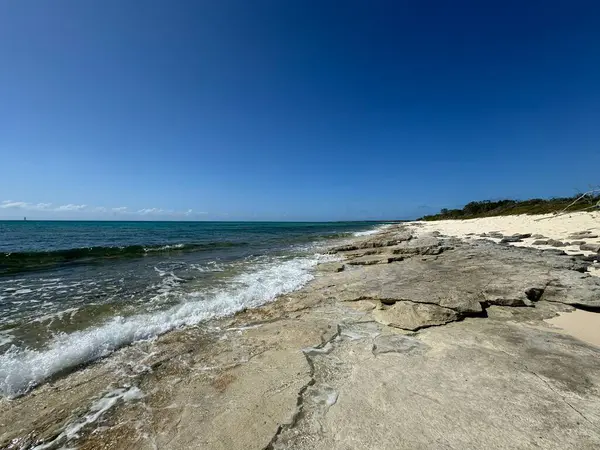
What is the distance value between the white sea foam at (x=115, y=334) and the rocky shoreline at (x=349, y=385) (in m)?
0.49

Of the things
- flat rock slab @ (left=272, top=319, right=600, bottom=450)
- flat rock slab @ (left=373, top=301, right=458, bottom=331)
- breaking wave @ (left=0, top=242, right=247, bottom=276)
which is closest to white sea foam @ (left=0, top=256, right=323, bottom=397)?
flat rock slab @ (left=373, top=301, right=458, bottom=331)

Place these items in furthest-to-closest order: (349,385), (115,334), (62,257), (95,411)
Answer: (62,257) < (115,334) < (349,385) < (95,411)

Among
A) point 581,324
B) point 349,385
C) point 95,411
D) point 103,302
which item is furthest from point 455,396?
point 103,302

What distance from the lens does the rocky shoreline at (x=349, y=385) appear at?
9.36 feet

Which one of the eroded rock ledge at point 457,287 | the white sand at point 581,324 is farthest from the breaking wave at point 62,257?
the white sand at point 581,324

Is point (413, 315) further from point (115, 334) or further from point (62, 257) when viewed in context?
point (62, 257)

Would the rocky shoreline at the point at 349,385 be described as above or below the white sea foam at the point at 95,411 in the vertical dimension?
above

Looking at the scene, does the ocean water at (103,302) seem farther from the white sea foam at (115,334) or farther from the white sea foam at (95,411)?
the white sea foam at (95,411)

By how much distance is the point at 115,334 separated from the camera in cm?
585

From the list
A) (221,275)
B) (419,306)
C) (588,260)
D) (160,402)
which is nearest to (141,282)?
(221,275)

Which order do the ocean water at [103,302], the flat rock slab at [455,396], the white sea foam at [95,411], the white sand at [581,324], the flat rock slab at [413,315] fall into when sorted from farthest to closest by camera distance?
the flat rock slab at [413,315]
the ocean water at [103,302]
the white sand at [581,324]
the white sea foam at [95,411]
the flat rock slab at [455,396]

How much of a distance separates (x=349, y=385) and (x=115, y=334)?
523 cm

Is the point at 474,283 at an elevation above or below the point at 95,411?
above

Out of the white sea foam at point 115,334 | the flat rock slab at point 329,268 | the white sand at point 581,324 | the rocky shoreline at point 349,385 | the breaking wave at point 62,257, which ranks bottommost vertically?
the breaking wave at point 62,257
